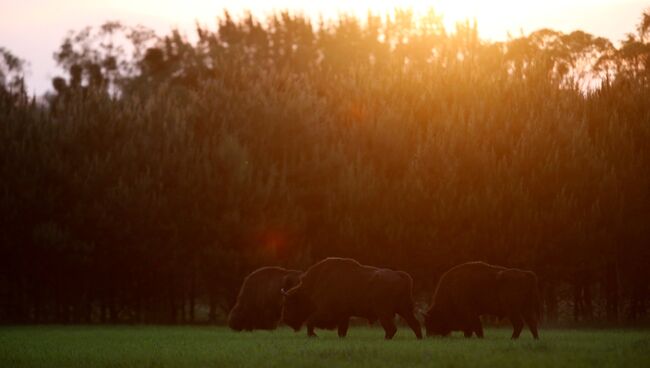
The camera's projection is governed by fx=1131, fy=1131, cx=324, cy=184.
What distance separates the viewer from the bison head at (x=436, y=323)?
24.8 m

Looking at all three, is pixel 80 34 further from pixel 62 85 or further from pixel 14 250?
pixel 14 250

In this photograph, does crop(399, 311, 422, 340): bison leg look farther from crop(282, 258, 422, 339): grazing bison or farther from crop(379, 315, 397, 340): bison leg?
crop(379, 315, 397, 340): bison leg

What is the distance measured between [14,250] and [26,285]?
294 cm

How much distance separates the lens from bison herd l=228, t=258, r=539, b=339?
23.4 meters

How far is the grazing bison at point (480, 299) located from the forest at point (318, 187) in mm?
15903

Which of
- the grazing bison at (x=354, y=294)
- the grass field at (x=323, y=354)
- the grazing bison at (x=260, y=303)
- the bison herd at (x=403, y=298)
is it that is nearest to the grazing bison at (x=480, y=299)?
the bison herd at (x=403, y=298)

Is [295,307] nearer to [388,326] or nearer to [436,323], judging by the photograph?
[388,326]

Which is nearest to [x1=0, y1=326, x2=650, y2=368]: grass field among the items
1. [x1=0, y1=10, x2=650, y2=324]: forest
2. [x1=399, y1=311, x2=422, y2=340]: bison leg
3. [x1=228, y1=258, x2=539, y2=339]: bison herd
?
[x1=228, y1=258, x2=539, y2=339]: bison herd

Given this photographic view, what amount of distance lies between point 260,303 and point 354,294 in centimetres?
859

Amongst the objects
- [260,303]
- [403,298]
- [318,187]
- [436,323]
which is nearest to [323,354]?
[403,298]

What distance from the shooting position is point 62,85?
73.4 meters

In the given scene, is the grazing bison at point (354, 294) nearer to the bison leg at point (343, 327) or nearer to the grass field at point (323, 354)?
the bison leg at point (343, 327)

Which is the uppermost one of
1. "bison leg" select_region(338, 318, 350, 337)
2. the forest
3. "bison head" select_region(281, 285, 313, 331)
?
the forest

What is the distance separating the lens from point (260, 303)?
31969 millimetres
